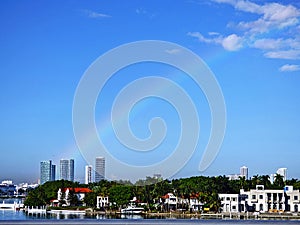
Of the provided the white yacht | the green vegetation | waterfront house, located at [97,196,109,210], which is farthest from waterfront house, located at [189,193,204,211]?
waterfront house, located at [97,196,109,210]

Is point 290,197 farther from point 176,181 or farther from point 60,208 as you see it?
point 60,208

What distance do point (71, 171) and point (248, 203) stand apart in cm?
4130

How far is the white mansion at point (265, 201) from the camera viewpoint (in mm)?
60625

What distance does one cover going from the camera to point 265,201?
2392 inches

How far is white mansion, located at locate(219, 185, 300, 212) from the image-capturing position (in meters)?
60.6

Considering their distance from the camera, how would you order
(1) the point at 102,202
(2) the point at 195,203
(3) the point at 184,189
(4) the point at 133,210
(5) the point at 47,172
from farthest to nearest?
(5) the point at 47,172 → (1) the point at 102,202 → (3) the point at 184,189 → (2) the point at 195,203 → (4) the point at 133,210

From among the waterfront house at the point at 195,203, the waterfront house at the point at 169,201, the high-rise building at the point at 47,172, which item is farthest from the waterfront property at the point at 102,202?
the high-rise building at the point at 47,172

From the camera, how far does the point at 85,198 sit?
7075cm

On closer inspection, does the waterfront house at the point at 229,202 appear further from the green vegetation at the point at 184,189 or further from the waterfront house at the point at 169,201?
the waterfront house at the point at 169,201

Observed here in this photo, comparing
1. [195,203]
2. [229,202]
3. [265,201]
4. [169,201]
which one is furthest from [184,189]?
[265,201]

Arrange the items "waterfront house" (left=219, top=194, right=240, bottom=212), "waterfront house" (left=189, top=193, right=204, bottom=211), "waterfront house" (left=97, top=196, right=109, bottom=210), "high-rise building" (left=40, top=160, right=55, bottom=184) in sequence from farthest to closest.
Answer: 1. "high-rise building" (left=40, top=160, right=55, bottom=184)
2. "waterfront house" (left=97, top=196, right=109, bottom=210)
3. "waterfront house" (left=189, top=193, right=204, bottom=211)
4. "waterfront house" (left=219, top=194, right=240, bottom=212)

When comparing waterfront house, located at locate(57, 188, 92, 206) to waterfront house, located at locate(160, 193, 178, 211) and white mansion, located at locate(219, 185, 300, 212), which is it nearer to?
waterfront house, located at locate(160, 193, 178, 211)

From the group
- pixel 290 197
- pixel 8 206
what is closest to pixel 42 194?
pixel 8 206

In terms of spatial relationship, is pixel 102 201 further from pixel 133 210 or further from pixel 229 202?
pixel 229 202
